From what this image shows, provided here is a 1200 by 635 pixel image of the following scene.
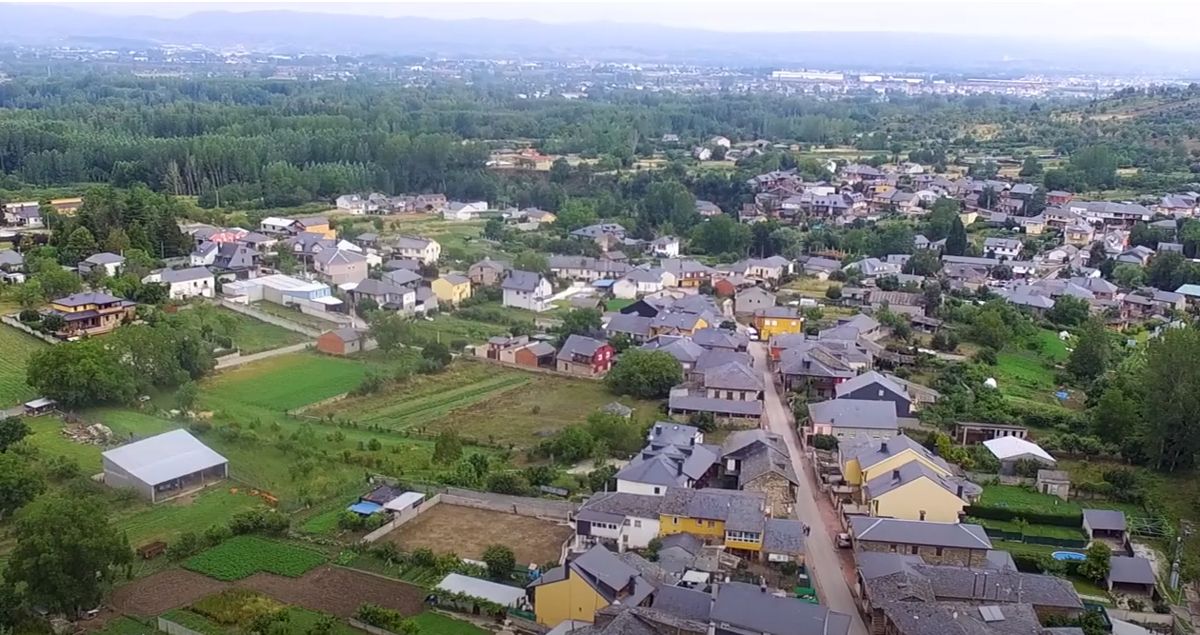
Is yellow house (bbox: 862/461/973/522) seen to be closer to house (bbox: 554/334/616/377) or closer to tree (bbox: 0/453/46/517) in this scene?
house (bbox: 554/334/616/377)

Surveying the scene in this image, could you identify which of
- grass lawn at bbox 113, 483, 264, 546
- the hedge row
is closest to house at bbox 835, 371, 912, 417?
the hedge row

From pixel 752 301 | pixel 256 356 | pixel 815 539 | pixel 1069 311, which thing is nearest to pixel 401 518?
pixel 815 539

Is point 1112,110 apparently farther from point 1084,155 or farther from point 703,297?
point 703,297

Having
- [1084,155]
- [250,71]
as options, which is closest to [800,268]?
[1084,155]

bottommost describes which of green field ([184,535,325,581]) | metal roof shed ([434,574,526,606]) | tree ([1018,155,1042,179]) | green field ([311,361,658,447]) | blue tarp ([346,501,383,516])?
green field ([311,361,658,447])

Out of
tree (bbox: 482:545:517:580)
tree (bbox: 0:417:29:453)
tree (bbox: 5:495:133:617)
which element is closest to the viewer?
tree (bbox: 5:495:133:617)

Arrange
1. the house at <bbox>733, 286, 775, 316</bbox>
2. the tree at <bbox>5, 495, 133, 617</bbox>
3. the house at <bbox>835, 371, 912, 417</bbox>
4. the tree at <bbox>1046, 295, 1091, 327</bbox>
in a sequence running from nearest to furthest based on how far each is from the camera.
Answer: the tree at <bbox>5, 495, 133, 617</bbox> < the house at <bbox>835, 371, 912, 417</bbox> < the tree at <bbox>1046, 295, 1091, 327</bbox> < the house at <bbox>733, 286, 775, 316</bbox>

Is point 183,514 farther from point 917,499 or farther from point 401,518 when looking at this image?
point 917,499
